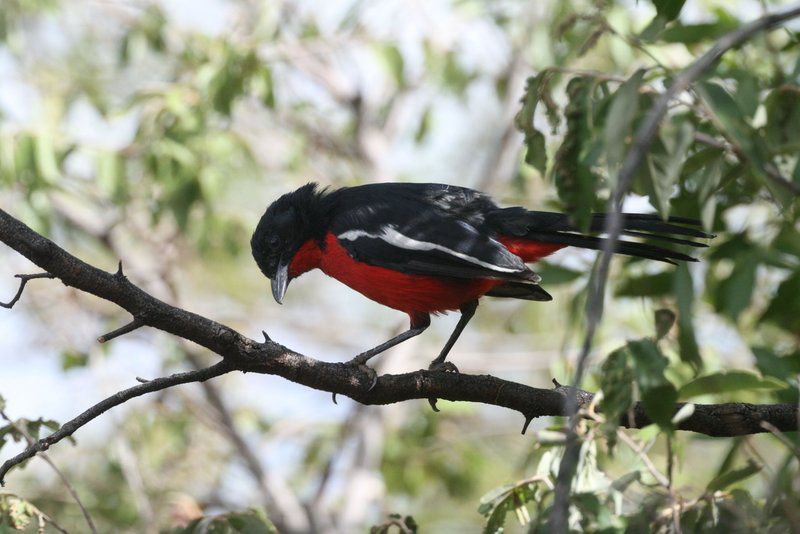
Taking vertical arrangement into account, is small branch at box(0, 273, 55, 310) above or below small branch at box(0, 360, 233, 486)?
above

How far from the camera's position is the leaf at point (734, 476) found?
2711 millimetres

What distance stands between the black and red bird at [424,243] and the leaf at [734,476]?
974 mm

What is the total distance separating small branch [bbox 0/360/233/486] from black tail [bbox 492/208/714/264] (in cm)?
137

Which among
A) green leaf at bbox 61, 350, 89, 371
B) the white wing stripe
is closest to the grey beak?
the white wing stripe

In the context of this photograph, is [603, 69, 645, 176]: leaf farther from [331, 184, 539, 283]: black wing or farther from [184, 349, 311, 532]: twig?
[184, 349, 311, 532]: twig

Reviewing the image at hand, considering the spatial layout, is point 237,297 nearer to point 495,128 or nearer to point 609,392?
point 495,128

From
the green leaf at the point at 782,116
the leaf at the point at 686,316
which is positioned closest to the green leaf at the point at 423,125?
the leaf at the point at 686,316

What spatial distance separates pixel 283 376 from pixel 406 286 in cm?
131

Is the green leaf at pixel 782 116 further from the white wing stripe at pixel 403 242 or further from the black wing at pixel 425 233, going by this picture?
the white wing stripe at pixel 403 242

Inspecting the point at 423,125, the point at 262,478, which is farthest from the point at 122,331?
the point at 262,478

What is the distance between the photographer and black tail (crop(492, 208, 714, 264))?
11.4 ft

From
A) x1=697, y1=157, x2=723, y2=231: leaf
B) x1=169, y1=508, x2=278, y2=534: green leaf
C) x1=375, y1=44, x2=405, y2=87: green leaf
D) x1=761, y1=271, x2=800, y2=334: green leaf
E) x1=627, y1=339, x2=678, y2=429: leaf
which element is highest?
x1=375, y1=44, x2=405, y2=87: green leaf

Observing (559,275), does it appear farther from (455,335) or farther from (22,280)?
(22,280)

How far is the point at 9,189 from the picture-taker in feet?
20.5
